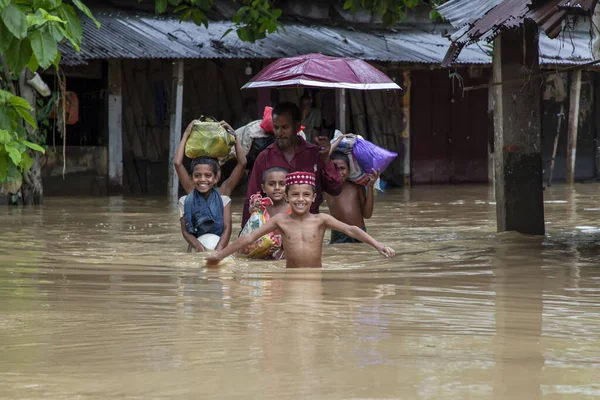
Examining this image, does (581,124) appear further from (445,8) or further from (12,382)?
(12,382)

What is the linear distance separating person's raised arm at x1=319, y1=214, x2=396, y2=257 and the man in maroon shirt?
83 centimetres

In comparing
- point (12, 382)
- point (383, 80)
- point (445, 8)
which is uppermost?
point (445, 8)

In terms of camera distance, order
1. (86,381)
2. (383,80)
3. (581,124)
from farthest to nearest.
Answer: (581,124) < (383,80) < (86,381)

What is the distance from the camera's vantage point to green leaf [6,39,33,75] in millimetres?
5141

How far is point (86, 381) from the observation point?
3902 mm

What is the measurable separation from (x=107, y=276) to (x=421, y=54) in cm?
1270

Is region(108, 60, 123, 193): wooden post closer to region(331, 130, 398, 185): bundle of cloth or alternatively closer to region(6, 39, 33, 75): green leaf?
Result: region(331, 130, 398, 185): bundle of cloth

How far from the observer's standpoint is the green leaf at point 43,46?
5.03 m

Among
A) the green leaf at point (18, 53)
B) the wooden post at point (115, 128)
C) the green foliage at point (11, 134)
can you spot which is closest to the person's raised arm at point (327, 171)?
the green foliage at point (11, 134)

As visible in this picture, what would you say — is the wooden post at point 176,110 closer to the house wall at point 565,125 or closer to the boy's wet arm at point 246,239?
the house wall at point 565,125

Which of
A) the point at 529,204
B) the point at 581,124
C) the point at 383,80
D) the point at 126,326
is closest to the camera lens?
the point at 126,326

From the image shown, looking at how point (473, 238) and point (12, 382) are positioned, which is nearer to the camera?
point (12, 382)

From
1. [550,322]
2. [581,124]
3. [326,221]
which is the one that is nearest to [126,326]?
[550,322]

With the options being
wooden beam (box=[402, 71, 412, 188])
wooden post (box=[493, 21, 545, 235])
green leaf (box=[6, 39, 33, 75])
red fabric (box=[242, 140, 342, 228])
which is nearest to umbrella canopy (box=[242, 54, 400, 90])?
red fabric (box=[242, 140, 342, 228])
